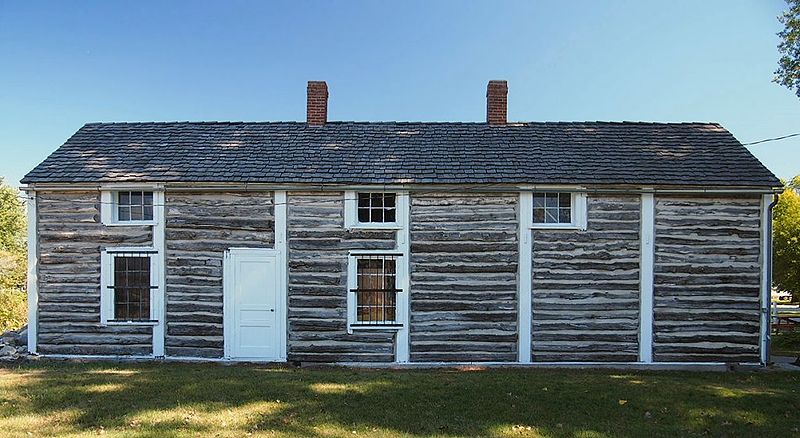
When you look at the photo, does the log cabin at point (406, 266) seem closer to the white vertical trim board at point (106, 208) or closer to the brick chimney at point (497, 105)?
the white vertical trim board at point (106, 208)

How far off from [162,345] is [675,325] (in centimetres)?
1085

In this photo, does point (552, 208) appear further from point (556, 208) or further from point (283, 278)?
point (283, 278)

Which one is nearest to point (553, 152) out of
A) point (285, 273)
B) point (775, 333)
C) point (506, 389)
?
point (506, 389)

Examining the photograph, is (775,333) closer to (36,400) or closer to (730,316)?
(730,316)

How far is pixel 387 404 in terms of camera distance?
23.2 feet

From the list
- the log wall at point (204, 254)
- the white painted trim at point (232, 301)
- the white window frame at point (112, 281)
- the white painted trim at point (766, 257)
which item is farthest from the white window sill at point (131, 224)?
the white painted trim at point (766, 257)

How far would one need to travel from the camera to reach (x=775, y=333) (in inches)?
667

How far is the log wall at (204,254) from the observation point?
1046 centimetres

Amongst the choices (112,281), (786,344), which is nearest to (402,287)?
(112,281)

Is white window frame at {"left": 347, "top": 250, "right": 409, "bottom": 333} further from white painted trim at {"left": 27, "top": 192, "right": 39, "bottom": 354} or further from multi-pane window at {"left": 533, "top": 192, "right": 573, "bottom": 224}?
white painted trim at {"left": 27, "top": 192, "right": 39, "bottom": 354}

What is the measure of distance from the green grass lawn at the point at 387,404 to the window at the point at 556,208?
3.17m

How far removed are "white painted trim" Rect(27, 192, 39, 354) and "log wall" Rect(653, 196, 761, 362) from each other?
1315 centimetres

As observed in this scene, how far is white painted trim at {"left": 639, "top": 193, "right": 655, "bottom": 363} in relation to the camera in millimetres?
10344

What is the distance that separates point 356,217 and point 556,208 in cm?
428
